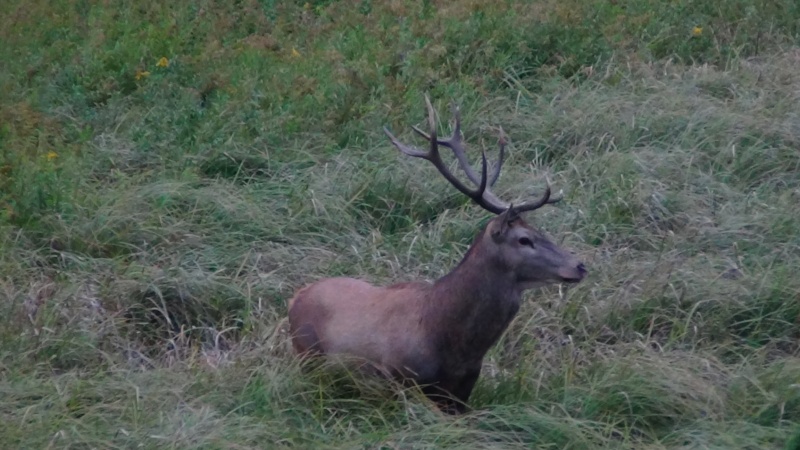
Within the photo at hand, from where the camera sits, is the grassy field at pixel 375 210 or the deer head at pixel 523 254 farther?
the deer head at pixel 523 254

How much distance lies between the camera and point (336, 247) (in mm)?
7594

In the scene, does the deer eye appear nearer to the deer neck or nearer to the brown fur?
the brown fur

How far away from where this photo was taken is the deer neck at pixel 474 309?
18.2 feet

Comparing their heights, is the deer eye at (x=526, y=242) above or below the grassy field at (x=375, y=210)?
above

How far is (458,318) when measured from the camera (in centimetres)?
556

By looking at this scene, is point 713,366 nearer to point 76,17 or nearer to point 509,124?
point 509,124

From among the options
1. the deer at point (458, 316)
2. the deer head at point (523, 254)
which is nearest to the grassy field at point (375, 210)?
the deer at point (458, 316)

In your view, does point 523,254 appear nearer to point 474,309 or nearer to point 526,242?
point 526,242

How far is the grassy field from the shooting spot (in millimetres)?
5469

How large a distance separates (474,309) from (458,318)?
82 millimetres

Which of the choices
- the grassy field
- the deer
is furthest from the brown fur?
the grassy field

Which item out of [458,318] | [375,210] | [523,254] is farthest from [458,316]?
[375,210]

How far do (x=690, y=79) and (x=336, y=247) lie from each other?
11.9 ft

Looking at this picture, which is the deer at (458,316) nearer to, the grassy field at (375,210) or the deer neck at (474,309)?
the deer neck at (474,309)
